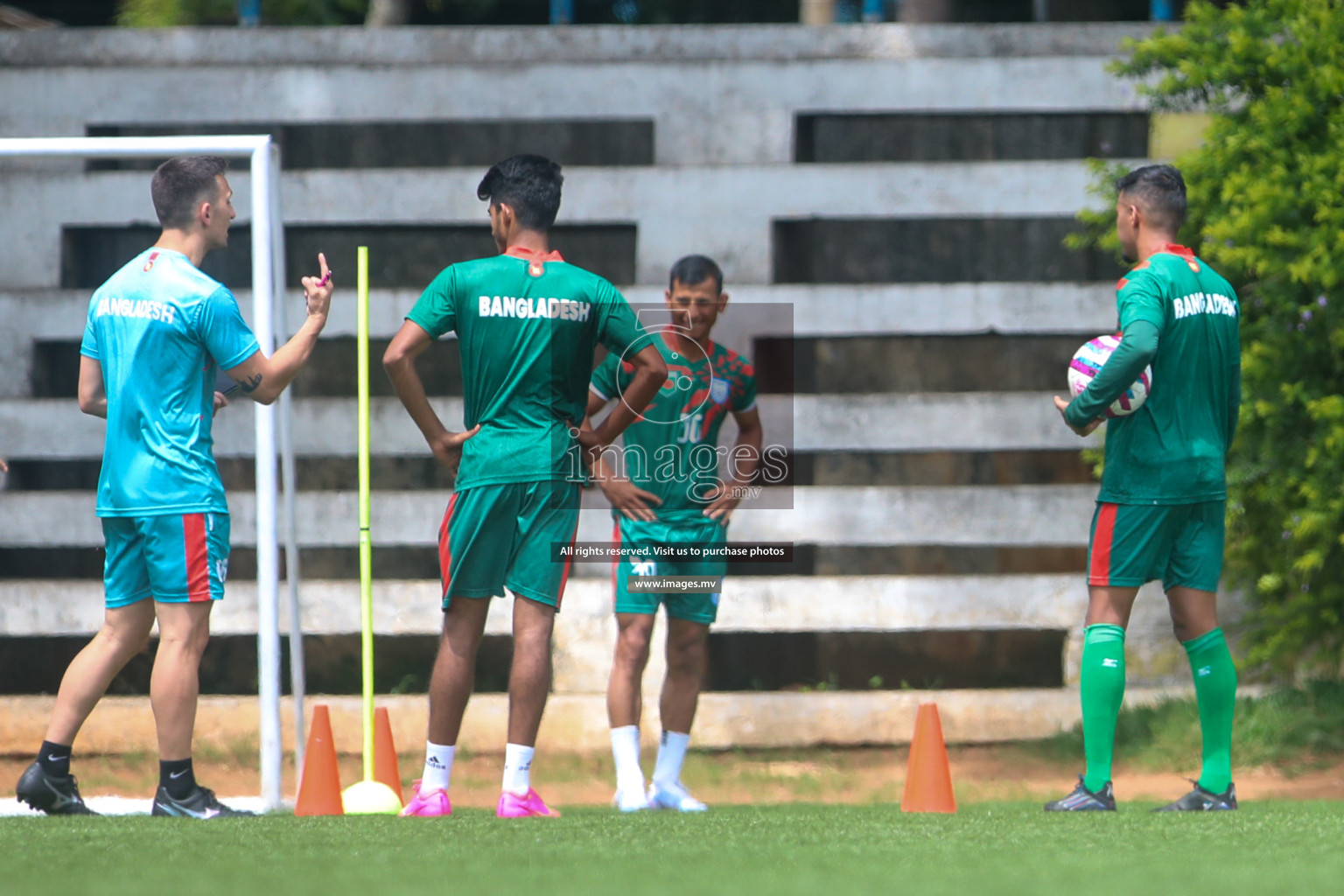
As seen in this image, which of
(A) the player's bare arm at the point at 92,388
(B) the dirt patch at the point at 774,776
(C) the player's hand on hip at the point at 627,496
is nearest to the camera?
(A) the player's bare arm at the point at 92,388

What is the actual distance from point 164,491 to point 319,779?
102 cm

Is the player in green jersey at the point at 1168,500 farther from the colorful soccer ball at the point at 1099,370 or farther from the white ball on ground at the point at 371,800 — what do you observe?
the white ball on ground at the point at 371,800

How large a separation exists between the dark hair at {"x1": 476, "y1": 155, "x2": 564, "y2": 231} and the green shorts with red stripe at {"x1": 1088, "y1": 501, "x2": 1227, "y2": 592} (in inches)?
75.4

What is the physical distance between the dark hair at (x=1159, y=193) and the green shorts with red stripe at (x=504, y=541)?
6.55 feet

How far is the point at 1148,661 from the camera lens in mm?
6992

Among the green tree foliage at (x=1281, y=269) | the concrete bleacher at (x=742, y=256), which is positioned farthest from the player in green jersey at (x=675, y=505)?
the green tree foliage at (x=1281, y=269)

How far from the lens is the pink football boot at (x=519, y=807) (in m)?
4.17

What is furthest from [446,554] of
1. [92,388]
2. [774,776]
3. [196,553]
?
[774,776]

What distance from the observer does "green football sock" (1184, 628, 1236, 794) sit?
175 inches

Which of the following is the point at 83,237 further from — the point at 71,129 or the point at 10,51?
the point at 10,51

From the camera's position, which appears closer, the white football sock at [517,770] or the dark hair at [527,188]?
the white football sock at [517,770]

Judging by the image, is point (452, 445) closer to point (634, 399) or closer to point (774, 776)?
point (634, 399)

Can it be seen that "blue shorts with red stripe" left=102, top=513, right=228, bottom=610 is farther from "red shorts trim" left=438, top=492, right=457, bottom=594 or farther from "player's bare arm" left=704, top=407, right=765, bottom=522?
"player's bare arm" left=704, top=407, right=765, bottom=522

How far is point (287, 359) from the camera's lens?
14.4ft
